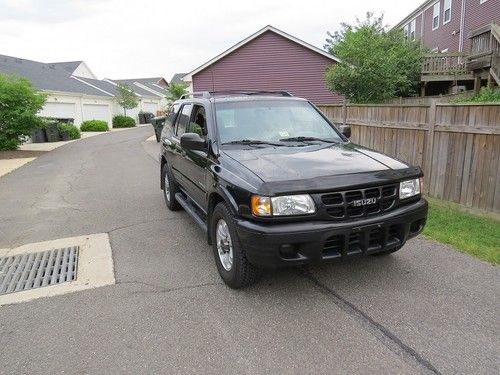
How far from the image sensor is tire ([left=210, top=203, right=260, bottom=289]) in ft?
11.5

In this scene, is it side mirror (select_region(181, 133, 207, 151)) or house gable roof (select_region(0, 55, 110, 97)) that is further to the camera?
house gable roof (select_region(0, 55, 110, 97))

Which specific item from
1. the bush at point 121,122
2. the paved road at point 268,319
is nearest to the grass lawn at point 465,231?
the paved road at point 268,319

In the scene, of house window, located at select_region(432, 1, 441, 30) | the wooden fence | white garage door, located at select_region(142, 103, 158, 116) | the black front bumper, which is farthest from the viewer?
white garage door, located at select_region(142, 103, 158, 116)

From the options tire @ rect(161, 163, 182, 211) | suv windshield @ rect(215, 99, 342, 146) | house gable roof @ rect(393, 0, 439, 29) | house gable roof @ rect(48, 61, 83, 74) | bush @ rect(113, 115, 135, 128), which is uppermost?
house gable roof @ rect(393, 0, 439, 29)

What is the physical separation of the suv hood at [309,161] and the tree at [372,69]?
13.4 metres

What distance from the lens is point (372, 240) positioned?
11.3 ft

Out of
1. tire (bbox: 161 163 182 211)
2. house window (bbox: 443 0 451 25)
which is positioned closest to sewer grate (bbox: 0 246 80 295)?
tire (bbox: 161 163 182 211)

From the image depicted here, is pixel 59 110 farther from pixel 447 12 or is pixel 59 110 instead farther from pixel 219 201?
pixel 219 201

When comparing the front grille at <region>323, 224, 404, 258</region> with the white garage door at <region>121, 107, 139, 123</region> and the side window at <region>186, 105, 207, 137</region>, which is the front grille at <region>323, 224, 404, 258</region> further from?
the white garage door at <region>121, 107, 139, 123</region>

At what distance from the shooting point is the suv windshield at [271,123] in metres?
4.39

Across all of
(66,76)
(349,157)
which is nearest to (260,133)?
(349,157)

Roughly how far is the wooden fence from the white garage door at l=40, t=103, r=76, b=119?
26284mm

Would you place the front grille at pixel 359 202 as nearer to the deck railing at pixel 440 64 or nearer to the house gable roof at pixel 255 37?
the deck railing at pixel 440 64

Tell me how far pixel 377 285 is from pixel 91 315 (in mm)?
2565
